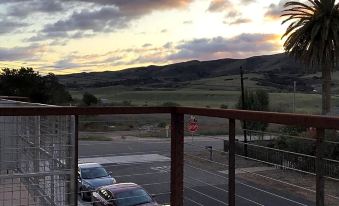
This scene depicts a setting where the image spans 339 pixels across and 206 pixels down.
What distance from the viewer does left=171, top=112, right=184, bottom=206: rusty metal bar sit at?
409 cm

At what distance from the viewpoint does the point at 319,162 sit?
2.45m

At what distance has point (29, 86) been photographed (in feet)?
166

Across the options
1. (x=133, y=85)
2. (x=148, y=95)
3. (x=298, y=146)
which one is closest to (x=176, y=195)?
(x=298, y=146)

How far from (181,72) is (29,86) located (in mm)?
114539

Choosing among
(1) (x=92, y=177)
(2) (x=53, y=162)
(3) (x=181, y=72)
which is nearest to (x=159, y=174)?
(1) (x=92, y=177)

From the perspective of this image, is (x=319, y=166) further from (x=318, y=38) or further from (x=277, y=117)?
(x=318, y=38)

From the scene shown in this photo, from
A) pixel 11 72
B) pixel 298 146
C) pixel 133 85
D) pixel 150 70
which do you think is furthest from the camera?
pixel 150 70

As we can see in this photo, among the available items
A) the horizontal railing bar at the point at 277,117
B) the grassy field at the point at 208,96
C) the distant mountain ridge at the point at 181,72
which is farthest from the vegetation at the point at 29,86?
Result: the distant mountain ridge at the point at 181,72

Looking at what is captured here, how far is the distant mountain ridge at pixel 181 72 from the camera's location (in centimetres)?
13025

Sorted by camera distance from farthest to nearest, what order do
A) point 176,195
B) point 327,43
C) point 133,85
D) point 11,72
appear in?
point 133,85, point 11,72, point 327,43, point 176,195

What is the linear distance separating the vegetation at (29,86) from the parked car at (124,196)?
119ft

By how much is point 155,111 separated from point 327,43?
30.7 metres

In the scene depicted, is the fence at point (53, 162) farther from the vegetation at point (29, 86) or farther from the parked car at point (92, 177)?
the vegetation at point (29, 86)

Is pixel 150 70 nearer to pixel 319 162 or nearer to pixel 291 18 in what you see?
pixel 291 18
